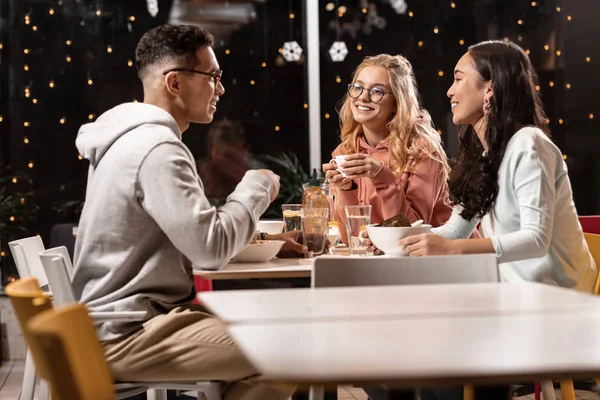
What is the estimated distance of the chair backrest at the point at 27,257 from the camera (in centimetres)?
310

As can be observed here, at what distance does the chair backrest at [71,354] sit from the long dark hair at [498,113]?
1.47m

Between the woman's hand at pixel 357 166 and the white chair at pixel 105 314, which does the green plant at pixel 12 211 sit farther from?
the white chair at pixel 105 314

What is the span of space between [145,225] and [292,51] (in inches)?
141

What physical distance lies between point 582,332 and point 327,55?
178 inches

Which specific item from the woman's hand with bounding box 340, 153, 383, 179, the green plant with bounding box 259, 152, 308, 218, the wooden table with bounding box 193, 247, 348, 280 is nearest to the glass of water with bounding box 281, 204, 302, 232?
the woman's hand with bounding box 340, 153, 383, 179

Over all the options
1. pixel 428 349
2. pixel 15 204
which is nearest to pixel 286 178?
pixel 15 204

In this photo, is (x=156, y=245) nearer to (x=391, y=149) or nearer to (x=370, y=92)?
(x=391, y=149)

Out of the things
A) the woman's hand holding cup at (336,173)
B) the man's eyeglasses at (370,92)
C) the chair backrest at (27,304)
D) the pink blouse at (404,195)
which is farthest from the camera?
the man's eyeglasses at (370,92)

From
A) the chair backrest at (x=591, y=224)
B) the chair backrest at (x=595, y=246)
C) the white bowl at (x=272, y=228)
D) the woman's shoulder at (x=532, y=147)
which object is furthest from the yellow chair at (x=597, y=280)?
the chair backrest at (x=591, y=224)

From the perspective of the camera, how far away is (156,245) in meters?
2.38

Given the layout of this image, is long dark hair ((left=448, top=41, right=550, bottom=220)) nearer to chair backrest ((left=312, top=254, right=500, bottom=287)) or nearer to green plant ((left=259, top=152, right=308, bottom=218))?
chair backrest ((left=312, top=254, right=500, bottom=287))

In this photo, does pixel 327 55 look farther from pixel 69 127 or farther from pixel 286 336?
pixel 286 336

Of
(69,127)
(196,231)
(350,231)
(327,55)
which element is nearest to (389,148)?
(350,231)

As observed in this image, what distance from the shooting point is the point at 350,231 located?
9.23 ft
